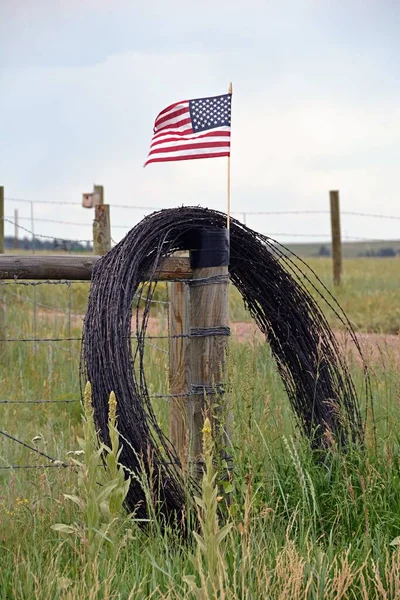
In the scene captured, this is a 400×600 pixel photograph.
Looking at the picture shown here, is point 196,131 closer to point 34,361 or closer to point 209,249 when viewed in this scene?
point 209,249

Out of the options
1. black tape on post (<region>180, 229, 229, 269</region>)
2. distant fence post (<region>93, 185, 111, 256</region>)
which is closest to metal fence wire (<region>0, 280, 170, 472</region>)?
black tape on post (<region>180, 229, 229, 269</region>)

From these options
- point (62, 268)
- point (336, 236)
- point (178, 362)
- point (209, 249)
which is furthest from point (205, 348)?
point (336, 236)

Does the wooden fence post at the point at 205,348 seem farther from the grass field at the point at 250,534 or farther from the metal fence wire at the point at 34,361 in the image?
the metal fence wire at the point at 34,361

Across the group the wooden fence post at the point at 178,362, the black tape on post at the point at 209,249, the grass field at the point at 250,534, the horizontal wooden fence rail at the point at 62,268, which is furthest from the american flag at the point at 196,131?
the grass field at the point at 250,534

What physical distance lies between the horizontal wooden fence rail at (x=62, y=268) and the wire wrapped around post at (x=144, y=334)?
3.2 inches

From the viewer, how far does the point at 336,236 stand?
14.8 meters

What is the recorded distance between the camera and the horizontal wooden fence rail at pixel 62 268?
407 centimetres

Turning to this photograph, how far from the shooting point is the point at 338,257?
583 inches

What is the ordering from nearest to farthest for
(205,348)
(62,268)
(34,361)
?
1. (205,348)
2. (62,268)
3. (34,361)

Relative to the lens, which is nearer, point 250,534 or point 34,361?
point 250,534

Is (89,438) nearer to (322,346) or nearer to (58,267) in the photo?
(58,267)

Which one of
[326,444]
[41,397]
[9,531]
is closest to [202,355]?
[326,444]

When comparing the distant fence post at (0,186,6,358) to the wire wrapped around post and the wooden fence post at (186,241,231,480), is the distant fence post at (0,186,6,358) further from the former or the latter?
the wooden fence post at (186,241,231,480)

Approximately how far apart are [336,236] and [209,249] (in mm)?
11019
